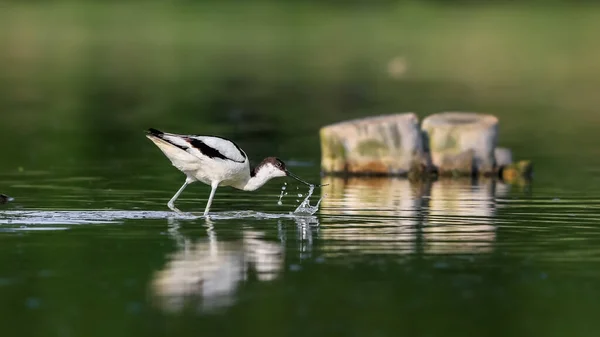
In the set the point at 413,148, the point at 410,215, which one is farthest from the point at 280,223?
the point at 413,148

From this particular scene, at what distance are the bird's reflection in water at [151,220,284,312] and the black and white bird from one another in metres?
1.61

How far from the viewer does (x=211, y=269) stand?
1444 cm

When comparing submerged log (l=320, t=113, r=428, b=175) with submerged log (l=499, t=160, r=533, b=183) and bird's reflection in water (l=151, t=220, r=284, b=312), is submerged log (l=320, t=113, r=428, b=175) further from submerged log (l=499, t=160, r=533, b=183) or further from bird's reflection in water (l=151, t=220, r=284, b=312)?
bird's reflection in water (l=151, t=220, r=284, b=312)

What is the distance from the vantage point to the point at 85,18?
86.9m

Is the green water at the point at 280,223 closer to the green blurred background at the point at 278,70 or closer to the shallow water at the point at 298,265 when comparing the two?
the shallow water at the point at 298,265

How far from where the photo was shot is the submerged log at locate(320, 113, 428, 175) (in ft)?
78.5

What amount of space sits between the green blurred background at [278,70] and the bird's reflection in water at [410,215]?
5.54 metres

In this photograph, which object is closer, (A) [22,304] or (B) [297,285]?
(A) [22,304]

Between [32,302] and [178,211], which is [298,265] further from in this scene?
[178,211]

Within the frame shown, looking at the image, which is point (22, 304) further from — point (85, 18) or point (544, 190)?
point (85, 18)

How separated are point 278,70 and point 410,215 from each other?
37.4m

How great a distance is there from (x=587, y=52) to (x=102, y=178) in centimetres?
4657

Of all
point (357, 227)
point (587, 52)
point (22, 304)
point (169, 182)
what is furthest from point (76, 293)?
point (587, 52)

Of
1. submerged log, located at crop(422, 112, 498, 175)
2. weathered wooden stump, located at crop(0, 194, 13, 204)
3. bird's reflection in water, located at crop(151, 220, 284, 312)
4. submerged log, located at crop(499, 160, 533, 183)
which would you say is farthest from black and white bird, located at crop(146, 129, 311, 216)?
submerged log, located at crop(499, 160, 533, 183)
